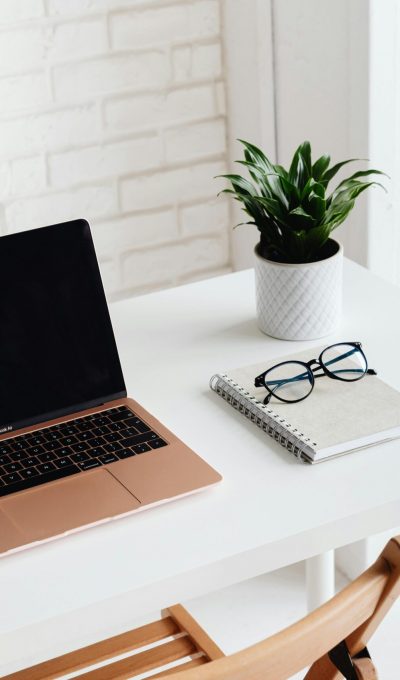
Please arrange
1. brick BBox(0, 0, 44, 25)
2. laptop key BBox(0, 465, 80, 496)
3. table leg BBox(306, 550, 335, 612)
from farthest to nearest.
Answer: brick BBox(0, 0, 44, 25) → table leg BBox(306, 550, 335, 612) → laptop key BBox(0, 465, 80, 496)

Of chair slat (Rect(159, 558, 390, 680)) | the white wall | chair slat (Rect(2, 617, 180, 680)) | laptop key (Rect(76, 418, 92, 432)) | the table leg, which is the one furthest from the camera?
the white wall

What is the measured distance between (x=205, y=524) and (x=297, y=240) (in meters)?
0.44

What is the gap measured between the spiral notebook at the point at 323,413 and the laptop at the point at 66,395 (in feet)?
0.31

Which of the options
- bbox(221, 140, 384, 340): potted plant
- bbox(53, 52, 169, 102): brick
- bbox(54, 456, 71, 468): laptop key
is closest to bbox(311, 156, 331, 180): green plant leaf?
bbox(221, 140, 384, 340): potted plant

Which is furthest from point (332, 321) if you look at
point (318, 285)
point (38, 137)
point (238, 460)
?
point (38, 137)

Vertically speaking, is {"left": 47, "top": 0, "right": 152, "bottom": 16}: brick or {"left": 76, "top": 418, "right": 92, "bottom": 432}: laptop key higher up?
{"left": 47, "top": 0, "right": 152, "bottom": 16}: brick

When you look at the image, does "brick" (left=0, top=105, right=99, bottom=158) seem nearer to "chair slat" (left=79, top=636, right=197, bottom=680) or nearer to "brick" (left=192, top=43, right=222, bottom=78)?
"brick" (left=192, top=43, right=222, bottom=78)

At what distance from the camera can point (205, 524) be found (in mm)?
1051

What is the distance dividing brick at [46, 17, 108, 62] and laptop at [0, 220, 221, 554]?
87cm

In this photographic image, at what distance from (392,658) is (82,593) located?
3.39ft

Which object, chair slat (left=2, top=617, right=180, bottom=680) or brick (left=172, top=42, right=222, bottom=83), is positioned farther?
brick (left=172, top=42, right=222, bottom=83)

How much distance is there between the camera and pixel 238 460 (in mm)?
1149

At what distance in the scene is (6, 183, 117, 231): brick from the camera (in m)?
2.11

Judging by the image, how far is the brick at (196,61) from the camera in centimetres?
213
